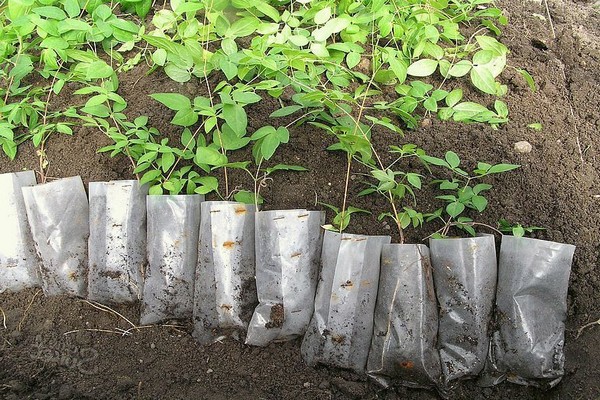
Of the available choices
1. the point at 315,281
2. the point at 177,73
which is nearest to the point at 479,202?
the point at 315,281

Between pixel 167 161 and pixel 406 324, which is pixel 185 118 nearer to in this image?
pixel 167 161

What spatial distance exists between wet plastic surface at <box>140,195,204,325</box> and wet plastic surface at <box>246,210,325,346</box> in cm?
27

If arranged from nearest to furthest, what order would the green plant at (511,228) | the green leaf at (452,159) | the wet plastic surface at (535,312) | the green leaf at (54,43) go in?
the wet plastic surface at (535,312) < the green plant at (511,228) < the green leaf at (452,159) < the green leaf at (54,43)

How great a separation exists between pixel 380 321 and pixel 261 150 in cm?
70

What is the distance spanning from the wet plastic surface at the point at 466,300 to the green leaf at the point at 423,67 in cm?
78

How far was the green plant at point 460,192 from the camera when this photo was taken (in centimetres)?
208

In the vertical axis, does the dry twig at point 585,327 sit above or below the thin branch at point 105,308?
above

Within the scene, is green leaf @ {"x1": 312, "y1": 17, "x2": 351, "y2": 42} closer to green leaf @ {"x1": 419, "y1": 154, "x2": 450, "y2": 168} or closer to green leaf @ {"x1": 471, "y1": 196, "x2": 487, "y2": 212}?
green leaf @ {"x1": 419, "y1": 154, "x2": 450, "y2": 168}

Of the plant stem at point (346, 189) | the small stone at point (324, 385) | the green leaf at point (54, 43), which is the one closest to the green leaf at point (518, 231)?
the plant stem at point (346, 189)

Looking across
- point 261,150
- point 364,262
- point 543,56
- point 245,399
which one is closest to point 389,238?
point 364,262

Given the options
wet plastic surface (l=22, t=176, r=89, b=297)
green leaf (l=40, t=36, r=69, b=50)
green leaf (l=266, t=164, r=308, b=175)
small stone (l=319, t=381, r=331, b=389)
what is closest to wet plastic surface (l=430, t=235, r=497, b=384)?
small stone (l=319, t=381, r=331, b=389)

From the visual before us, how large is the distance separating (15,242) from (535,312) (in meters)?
1.89

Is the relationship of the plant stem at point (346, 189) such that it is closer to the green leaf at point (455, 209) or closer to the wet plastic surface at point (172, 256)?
the green leaf at point (455, 209)

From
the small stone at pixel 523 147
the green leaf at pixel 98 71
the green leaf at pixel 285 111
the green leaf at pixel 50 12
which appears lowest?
the small stone at pixel 523 147
